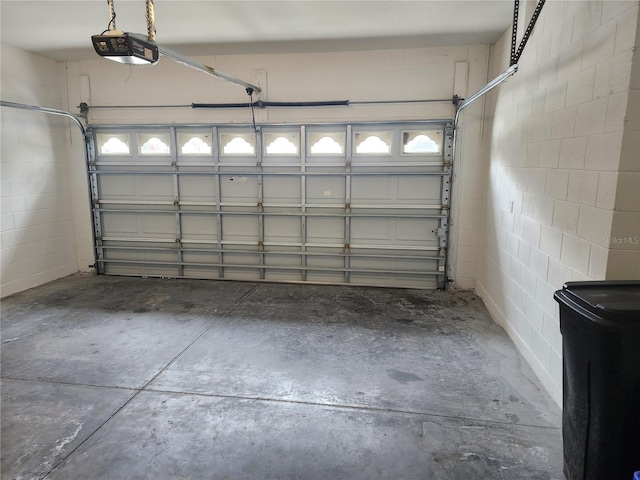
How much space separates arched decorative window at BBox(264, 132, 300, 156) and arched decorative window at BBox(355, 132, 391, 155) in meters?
0.84

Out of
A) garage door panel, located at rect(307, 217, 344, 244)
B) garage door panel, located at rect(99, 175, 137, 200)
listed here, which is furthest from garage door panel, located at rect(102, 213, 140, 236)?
garage door panel, located at rect(307, 217, 344, 244)

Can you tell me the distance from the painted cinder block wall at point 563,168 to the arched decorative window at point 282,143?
2.57 meters

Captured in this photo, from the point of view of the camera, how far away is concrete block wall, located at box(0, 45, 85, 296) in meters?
4.94

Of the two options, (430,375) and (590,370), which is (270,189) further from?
(590,370)

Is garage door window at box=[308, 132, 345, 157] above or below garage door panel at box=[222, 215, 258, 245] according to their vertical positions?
above

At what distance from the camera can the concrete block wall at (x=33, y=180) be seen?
4938 mm

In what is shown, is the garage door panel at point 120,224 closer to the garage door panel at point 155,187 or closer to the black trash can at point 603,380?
the garage door panel at point 155,187

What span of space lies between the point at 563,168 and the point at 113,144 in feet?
18.8

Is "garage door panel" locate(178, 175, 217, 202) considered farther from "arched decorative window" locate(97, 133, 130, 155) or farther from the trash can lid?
the trash can lid

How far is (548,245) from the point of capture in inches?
115

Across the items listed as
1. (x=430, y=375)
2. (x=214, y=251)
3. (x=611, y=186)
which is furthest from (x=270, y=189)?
(x=611, y=186)

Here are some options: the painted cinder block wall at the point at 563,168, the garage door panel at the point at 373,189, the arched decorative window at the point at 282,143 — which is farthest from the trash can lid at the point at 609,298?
the arched decorative window at the point at 282,143

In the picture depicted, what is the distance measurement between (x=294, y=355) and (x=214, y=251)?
2.82 metres

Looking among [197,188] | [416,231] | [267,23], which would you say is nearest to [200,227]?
[197,188]
